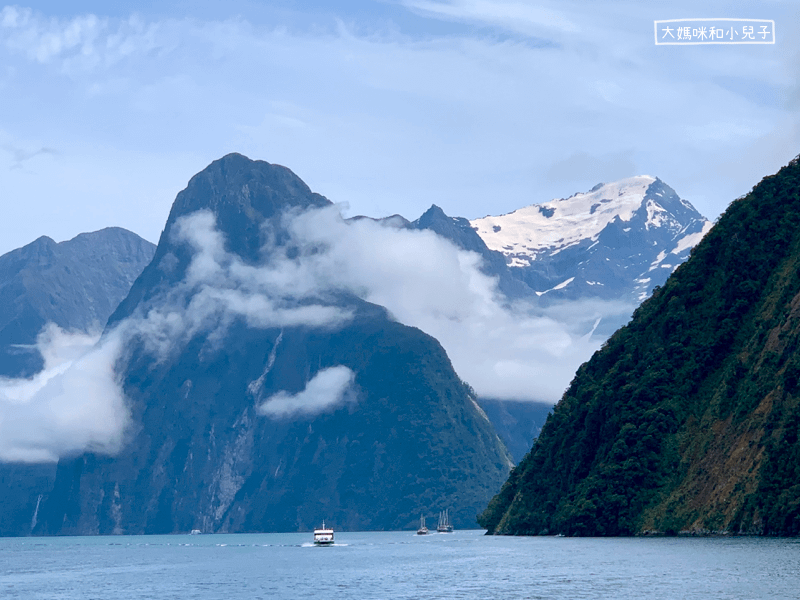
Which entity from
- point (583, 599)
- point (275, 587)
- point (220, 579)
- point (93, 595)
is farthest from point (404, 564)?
point (583, 599)

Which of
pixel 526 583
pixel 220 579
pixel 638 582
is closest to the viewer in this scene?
pixel 638 582

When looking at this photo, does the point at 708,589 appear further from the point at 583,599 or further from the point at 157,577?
the point at 157,577

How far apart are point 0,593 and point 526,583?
72.1 m

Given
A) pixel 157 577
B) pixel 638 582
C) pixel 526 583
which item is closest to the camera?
pixel 638 582

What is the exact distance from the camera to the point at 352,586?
15150 centimetres

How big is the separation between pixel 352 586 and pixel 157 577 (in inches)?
1902

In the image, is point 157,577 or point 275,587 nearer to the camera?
point 275,587

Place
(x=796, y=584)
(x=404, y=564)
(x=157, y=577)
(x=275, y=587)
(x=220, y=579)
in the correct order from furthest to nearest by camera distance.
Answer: (x=404, y=564) → (x=157, y=577) → (x=220, y=579) → (x=275, y=587) → (x=796, y=584)

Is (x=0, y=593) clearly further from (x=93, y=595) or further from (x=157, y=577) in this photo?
(x=157, y=577)

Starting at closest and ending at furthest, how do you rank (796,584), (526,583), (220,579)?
(796,584), (526,583), (220,579)

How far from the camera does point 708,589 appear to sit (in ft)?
402

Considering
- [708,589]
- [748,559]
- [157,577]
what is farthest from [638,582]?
[157,577]

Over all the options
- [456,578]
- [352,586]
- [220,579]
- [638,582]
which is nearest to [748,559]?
[638,582]

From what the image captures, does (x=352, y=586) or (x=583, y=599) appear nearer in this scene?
(x=583, y=599)
